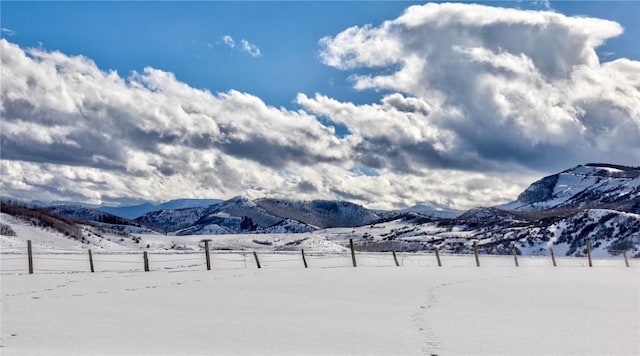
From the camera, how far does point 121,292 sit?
2119 cm

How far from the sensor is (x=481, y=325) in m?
13.3

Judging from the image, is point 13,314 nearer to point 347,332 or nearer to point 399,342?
point 347,332

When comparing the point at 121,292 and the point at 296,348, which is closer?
the point at 296,348

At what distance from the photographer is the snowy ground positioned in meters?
10.6

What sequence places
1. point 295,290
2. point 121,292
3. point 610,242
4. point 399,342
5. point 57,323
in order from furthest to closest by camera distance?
point 610,242 → point 295,290 → point 121,292 → point 57,323 → point 399,342

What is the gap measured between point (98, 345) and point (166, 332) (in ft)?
5.84

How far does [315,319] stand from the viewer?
1424 centimetres

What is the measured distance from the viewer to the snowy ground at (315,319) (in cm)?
1062

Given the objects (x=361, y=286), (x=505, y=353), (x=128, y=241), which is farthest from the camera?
(x=128, y=241)

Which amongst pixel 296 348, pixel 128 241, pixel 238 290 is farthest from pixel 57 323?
pixel 128 241

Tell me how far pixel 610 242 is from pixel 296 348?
667 ft

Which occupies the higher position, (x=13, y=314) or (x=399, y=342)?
(x=13, y=314)

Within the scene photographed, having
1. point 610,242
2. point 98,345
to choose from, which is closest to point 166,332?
point 98,345

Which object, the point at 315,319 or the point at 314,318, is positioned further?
the point at 314,318
